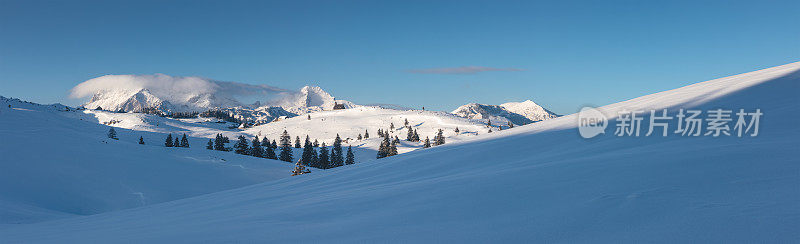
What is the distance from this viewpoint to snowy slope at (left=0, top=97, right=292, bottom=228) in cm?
1769

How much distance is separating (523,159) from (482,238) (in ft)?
17.3

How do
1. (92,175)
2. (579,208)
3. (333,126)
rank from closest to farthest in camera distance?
(579,208) → (92,175) → (333,126)

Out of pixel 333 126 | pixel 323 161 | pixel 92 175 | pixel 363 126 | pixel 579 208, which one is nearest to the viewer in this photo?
pixel 579 208

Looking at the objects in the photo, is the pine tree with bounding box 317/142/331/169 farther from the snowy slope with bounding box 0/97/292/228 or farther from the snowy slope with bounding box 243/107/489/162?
the snowy slope with bounding box 243/107/489/162

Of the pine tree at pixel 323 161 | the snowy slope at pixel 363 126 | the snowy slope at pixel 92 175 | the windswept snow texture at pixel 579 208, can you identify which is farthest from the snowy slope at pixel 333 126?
the windswept snow texture at pixel 579 208

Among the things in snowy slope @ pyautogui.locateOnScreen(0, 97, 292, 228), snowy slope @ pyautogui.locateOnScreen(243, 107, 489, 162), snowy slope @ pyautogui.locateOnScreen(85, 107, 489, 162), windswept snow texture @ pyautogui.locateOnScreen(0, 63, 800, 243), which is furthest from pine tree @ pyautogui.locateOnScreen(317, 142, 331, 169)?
windswept snow texture @ pyautogui.locateOnScreen(0, 63, 800, 243)

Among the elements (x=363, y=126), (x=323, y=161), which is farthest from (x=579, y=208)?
(x=363, y=126)

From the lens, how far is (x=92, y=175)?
76.7ft

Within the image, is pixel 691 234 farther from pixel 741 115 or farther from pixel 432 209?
pixel 741 115

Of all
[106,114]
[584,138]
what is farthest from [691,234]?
[106,114]

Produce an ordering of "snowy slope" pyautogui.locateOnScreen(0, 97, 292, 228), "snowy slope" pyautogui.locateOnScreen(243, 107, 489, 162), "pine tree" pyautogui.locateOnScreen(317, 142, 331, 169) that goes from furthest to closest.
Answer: "snowy slope" pyautogui.locateOnScreen(243, 107, 489, 162) → "pine tree" pyautogui.locateOnScreen(317, 142, 331, 169) → "snowy slope" pyautogui.locateOnScreen(0, 97, 292, 228)

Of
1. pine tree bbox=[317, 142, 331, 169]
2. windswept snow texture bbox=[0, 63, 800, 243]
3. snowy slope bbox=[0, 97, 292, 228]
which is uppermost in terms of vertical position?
windswept snow texture bbox=[0, 63, 800, 243]

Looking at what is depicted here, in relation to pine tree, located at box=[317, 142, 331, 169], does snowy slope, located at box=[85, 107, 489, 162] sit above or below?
above

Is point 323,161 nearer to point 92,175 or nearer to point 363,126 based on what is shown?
point 92,175
